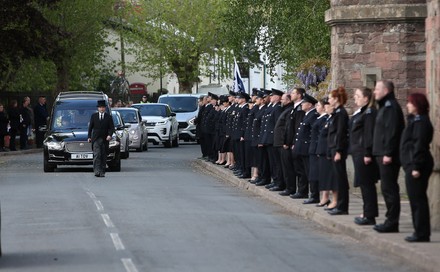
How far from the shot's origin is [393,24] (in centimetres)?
2680

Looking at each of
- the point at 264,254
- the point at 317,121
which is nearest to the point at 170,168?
the point at 317,121

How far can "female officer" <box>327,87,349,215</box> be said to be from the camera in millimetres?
20188

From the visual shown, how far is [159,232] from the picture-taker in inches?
706

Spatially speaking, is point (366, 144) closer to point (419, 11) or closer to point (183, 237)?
point (183, 237)

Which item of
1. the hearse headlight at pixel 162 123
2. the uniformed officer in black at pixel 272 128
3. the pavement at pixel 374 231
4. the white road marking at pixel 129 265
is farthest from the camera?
the hearse headlight at pixel 162 123

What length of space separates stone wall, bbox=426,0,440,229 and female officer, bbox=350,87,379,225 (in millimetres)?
853

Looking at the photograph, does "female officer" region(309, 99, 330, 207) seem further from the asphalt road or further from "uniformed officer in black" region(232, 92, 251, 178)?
"uniformed officer in black" region(232, 92, 251, 178)

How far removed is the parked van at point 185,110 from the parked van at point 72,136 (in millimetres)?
22051

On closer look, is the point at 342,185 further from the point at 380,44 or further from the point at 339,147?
the point at 380,44

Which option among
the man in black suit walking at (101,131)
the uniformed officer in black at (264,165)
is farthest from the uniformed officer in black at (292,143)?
the man in black suit walking at (101,131)

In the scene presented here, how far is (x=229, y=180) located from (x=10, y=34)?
2147cm

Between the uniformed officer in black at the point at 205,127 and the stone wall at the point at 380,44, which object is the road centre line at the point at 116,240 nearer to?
the stone wall at the point at 380,44

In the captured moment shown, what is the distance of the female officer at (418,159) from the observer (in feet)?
52.4

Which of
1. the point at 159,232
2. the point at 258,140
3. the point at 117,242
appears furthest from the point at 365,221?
the point at 258,140
